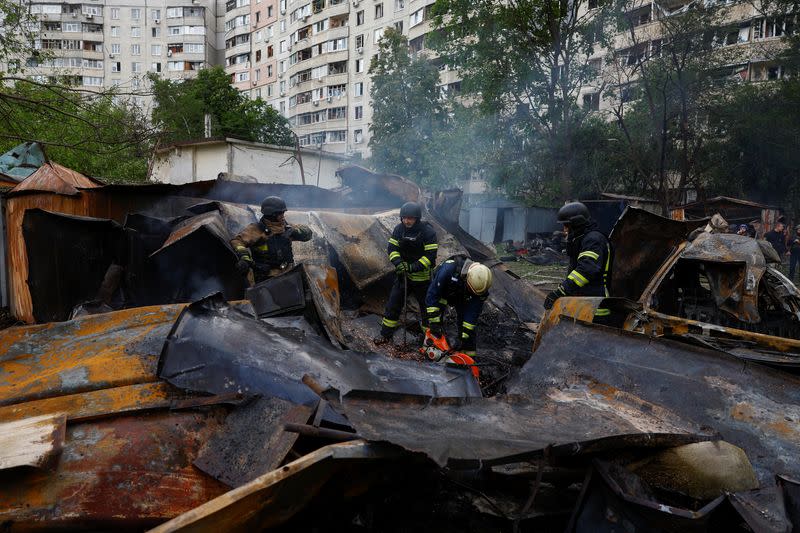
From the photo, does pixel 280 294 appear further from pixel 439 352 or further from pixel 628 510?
pixel 628 510

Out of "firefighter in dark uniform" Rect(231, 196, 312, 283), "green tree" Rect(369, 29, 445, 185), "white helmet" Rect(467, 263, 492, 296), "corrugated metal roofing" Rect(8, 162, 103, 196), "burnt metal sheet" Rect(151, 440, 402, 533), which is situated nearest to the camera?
"burnt metal sheet" Rect(151, 440, 402, 533)

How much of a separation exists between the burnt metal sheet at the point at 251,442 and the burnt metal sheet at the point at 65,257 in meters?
4.34

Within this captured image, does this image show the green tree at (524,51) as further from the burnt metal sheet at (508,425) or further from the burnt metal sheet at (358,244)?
the burnt metal sheet at (508,425)

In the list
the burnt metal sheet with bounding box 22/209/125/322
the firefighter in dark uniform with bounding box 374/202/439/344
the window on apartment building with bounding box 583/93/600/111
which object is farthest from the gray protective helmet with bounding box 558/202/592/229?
the window on apartment building with bounding box 583/93/600/111

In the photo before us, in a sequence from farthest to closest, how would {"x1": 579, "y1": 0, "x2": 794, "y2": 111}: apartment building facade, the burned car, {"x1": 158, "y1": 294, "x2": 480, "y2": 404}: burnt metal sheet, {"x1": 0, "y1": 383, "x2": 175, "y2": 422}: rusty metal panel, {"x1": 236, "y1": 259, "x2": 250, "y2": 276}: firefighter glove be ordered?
{"x1": 579, "y1": 0, "x2": 794, "y2": 111}: apartment building facade
{"x1": 236, "y1": 259, "x2": 250, "y2": 276}: firefighter glove
the burned car
{"x1": 158, "y1": 294, "x2": 480, "y2": 404}: burnt metal sheet
{"x1": 0, "y1": 383, "x2": 175, "y2": 422}: rusty metal panel

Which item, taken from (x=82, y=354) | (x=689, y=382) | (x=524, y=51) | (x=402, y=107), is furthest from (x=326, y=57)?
(x=689, y=382)

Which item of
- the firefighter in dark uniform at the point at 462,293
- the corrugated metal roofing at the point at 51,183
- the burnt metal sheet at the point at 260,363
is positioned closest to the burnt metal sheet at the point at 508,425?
the burnt metal sheet at the point at 260,363

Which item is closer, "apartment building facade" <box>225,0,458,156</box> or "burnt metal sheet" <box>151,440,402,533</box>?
"burnt metal sheet" <box>151,440,402,533</box>

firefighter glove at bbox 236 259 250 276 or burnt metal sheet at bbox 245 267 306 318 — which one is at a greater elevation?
firefighter glove at bbox 236 259 250 276

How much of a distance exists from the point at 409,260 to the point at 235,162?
14851 mm

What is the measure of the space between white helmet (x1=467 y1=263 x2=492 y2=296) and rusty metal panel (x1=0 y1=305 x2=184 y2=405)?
2821mm

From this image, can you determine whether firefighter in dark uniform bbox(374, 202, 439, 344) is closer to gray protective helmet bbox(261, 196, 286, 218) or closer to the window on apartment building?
gray protective helmet bbox(261, 196, 286, 218)

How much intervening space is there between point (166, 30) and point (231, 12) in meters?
7.06

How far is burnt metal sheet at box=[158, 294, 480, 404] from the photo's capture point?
244cm
